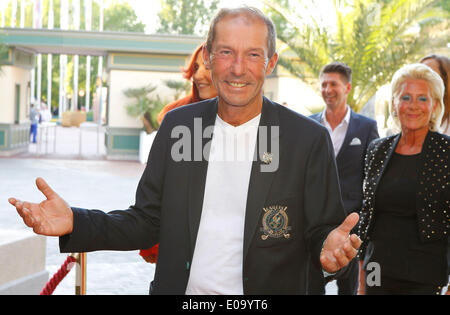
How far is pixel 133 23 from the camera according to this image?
5972cm

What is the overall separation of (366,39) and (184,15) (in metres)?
39.5

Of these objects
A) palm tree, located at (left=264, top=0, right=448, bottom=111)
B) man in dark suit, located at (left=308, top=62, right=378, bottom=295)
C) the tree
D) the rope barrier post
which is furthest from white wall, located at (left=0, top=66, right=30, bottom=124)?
the tree

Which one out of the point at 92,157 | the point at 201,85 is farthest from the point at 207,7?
the point at 201,85

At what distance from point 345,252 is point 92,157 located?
66.9 ft

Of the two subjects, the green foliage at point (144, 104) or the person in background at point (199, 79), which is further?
the green foliage at point (144, 104)

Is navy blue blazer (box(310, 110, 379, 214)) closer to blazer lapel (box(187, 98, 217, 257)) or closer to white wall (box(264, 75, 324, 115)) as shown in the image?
blazer lapel (box(187, 98, 217, 257))

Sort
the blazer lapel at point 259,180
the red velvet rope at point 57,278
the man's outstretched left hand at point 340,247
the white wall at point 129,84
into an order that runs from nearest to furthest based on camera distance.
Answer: the man's outstretched left hand at point 340,247, the blazer lapel at point 259,180, the red velvet rope at point 57,278, the white wall at point 129,84

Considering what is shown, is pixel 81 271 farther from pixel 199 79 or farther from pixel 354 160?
pixel 354 160

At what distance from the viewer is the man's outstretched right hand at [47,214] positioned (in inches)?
79.3

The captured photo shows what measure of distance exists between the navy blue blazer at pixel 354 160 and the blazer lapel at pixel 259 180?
10.1 ft

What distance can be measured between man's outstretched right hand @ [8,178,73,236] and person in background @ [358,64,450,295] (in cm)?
198

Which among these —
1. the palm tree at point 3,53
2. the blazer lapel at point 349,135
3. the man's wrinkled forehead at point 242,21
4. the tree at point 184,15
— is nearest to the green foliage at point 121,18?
the tree at point 184,15

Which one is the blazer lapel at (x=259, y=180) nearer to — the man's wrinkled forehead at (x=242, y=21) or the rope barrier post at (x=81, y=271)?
the man's wrinkled forehead at (x=242, y=21)

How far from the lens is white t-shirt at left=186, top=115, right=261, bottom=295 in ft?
6.60
